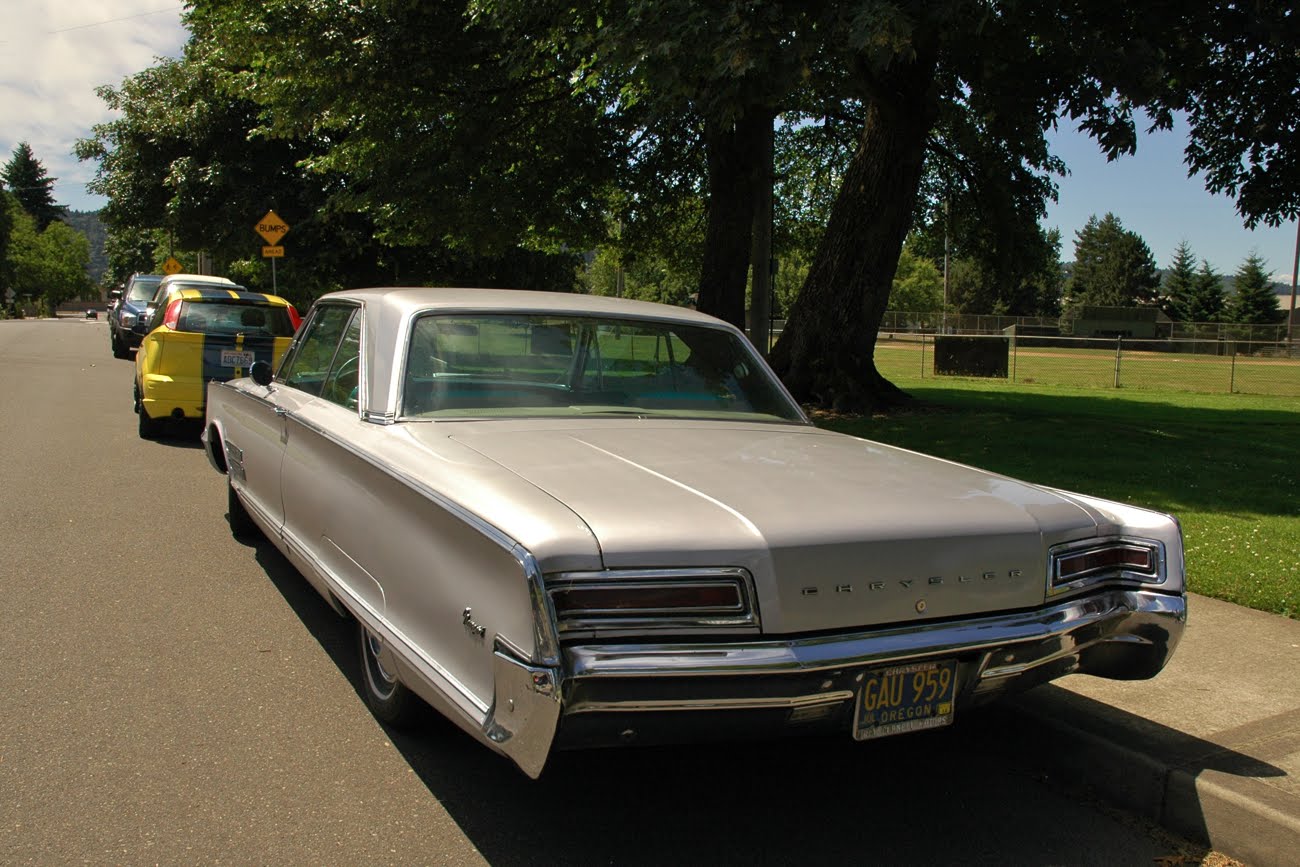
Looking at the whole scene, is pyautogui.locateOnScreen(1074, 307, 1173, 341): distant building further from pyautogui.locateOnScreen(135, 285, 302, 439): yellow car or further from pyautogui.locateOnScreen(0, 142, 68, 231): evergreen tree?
pyautogui.locateOnScreen(0, 142, 68, 231): evergreen tree

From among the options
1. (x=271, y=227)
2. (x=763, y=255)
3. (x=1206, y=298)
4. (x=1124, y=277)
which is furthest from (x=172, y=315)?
(x=1124, y=277)

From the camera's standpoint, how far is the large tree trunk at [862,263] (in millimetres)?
13328

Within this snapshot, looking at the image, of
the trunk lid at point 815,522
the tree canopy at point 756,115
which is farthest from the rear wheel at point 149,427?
the trunk lid at point 815,522

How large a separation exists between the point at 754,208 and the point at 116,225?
21.9m

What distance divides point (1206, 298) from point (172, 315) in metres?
82.3

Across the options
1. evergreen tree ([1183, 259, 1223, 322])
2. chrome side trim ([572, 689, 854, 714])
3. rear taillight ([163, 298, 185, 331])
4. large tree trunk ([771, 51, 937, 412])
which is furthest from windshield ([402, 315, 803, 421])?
evergreen tree ([1183, 259, 1223, 322])

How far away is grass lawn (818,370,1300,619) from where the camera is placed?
20.7 feet

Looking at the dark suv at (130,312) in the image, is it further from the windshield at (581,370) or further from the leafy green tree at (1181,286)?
the leafy green tree at (1181,286)

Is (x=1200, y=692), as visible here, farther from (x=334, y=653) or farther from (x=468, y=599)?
(x=334, y=653)

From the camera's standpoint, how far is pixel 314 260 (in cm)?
2795

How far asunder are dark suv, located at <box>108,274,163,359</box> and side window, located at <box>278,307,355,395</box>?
1852 centimetres

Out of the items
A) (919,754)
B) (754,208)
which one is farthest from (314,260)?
(919,754)

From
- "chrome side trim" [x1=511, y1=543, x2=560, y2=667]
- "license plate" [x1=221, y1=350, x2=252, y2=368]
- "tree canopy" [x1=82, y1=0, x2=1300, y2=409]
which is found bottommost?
"chrome side trim" [x1=511, y1=543, x2=560, y2=667]

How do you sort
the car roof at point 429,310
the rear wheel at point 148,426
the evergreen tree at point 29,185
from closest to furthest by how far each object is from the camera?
1. the car roof at point 429,310
2. the rear wheel at point 148,426
3. the evergreen tree at point 29,185
